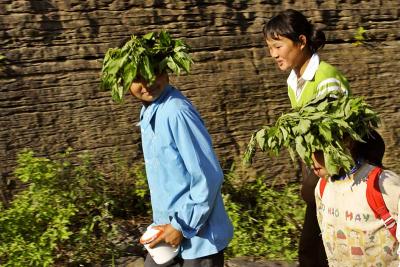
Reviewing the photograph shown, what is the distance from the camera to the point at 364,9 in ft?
21.8

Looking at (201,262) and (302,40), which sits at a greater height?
(302,40)

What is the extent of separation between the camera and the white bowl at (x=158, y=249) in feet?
10.9

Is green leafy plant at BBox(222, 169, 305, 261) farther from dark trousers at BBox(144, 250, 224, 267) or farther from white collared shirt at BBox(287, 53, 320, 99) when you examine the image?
dark trousers at BBox(144, 250, 224, 267)

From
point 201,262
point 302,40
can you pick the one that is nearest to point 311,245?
point 302,40

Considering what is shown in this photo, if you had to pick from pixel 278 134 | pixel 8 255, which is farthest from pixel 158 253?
pixel 8 255

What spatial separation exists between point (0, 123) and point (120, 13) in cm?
126

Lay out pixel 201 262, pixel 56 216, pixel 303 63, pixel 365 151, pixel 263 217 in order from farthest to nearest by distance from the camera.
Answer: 1. pixel 263 217
2. pixel 56 216
3. pixel 303 63
4. pixel 365 151
5. pixel 201 262

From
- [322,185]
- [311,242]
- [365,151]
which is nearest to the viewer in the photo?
[365,151]

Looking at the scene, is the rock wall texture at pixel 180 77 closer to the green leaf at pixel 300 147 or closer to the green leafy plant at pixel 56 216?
the green leafy plant at pixel 56 216

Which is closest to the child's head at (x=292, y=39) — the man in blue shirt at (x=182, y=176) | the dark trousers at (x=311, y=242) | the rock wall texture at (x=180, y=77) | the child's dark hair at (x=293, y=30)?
the child's dark hair at (x=293, y=30)

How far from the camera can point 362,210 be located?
133 inches

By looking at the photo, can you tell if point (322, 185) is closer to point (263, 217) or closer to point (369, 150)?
point (369, 150)

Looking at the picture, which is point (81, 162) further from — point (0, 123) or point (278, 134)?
point (278, 134)

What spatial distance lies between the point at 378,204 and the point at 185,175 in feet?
2.89
